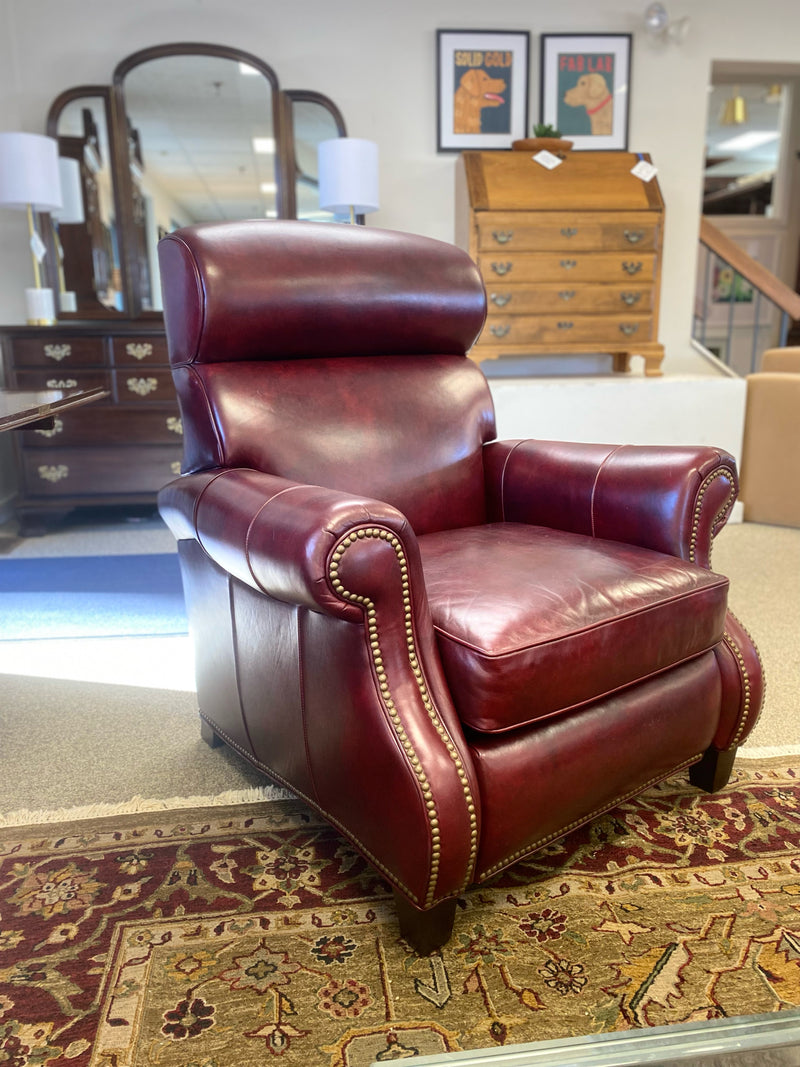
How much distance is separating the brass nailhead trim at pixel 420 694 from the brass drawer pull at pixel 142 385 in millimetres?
2650

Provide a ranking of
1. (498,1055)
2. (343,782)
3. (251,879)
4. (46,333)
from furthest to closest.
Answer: (46,333)
(251,879)
(343,782)
(498,1055)

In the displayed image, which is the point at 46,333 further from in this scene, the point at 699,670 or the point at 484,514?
the point at 699,670

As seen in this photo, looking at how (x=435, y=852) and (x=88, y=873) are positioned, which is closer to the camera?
(x=435, y=852)

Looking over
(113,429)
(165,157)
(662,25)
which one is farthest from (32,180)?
(662,25)

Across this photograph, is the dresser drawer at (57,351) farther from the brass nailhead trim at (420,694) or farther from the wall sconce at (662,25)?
the wall sconce at (662,25)

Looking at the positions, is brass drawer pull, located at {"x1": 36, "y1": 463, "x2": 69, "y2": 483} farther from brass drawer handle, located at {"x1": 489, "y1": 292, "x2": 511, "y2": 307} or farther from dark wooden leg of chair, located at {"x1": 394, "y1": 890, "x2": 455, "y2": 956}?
dark wooden leg of chair, located at {"x1": 394, "y1": 890, "x2": 455, "y2": 956}

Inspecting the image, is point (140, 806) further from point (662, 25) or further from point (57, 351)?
point (662, 25)

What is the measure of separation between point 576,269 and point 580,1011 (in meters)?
2.91

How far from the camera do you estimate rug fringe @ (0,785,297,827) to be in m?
1.39

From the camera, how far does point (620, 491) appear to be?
57.2 inches

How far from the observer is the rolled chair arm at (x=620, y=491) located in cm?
137

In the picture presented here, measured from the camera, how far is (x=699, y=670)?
1.33 meters

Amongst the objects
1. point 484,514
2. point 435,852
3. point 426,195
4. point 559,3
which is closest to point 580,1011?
point 435,852

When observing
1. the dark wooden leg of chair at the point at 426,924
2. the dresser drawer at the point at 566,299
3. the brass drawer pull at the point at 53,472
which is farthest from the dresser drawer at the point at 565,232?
the dark wooden leg of chair at the point at 426,924
